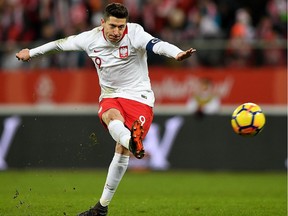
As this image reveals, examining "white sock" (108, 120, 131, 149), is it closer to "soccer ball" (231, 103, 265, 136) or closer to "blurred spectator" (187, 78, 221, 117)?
"soccer ball" (231, 103, 265, 136)

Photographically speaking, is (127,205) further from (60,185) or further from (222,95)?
A: (222,95)

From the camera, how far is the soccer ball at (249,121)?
994 centimetres

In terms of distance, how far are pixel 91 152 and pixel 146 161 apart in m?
1.35

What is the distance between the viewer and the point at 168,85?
788 inches

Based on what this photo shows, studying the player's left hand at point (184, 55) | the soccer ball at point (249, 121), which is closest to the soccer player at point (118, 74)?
the player's left hand at point (184, 55)

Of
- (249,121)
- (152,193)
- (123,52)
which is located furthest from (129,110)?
(152,193)

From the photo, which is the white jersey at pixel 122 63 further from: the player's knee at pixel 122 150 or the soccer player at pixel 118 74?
the player's knee at pixel 122 150

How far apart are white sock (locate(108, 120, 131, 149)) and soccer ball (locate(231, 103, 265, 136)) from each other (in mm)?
1559

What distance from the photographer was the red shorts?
9859 mm

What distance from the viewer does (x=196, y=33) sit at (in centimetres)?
1947

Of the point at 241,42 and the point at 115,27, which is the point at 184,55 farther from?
the point at 241,42

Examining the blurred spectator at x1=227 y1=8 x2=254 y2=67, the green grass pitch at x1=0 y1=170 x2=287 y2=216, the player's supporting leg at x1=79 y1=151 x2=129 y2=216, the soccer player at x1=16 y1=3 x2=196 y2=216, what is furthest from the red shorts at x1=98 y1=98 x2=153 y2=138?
the blurred spectator at x1=227 y1=8 x2=254 y2=67

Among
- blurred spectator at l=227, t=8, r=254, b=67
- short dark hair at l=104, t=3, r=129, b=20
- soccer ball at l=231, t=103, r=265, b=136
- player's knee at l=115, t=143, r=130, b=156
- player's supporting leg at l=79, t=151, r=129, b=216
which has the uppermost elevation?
short dark hair at l=104, t=3, r=129, b=20

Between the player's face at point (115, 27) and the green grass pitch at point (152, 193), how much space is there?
2339mm
